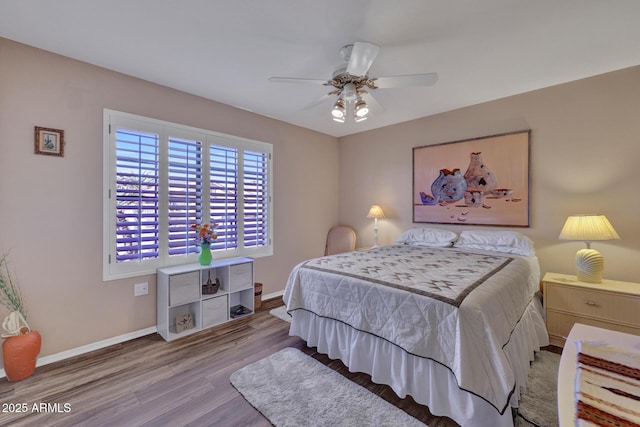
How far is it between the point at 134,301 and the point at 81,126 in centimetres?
176

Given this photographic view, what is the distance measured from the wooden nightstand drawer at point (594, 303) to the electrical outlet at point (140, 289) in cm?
408

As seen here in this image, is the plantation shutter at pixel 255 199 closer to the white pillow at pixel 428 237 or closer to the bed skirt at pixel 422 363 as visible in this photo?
the bed skirt at pixel 422 363

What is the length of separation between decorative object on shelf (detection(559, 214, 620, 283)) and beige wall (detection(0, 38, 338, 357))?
166 inches

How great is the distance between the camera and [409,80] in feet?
6.95

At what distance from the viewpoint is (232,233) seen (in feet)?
11.5

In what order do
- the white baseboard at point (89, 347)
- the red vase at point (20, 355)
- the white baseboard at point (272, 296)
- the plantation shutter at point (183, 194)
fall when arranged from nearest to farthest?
the red vase at point (20, 355)
the white baseboard at point (89, 347)
the plantation shutter at point (183, 194)
the white baseboard at point (272, 296)

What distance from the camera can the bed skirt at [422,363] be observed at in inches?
61.2

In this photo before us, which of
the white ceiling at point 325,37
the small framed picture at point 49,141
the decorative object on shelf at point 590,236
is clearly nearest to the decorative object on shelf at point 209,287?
the small framed picture at point 49,141

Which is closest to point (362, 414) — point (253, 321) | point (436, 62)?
point (253, 321)

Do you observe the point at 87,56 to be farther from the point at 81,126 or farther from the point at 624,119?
the point at 624,119

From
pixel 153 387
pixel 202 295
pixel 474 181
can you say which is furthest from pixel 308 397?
pixel 474 181

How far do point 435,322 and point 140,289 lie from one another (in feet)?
9.30

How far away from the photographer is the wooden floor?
1723mm

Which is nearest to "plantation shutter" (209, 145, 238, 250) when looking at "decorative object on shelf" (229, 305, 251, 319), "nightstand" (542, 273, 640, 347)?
"decorative object on shelf" (229, 305, 251, 319)
